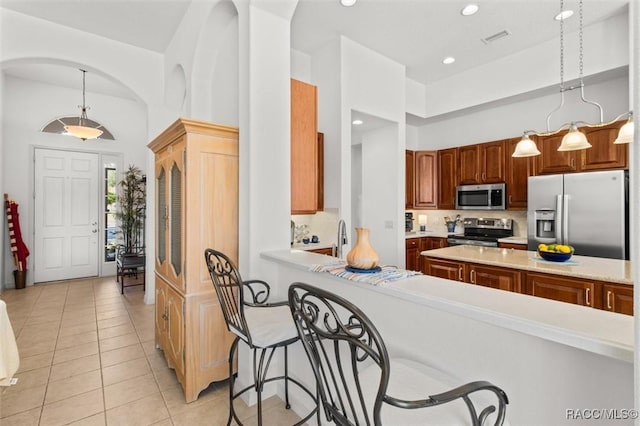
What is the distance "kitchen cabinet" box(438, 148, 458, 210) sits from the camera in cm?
549

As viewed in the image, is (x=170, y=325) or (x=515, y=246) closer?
(x=170, y=325)

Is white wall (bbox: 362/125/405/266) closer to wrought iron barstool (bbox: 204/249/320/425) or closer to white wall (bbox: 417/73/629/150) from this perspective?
white wall (bbox: 417/73/629/150)

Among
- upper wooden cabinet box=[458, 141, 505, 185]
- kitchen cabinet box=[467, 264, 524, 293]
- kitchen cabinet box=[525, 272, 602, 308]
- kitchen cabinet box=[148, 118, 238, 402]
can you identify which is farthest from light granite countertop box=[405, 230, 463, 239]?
kitchen cabinet box=[148, 118, 238, 402]

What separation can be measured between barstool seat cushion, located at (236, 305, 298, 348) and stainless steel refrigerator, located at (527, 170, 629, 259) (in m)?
3.71

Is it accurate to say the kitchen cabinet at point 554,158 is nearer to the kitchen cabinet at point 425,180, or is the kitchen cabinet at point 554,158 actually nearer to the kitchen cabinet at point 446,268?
the kitchen cabinet at point 425,180

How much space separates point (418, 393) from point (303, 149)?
246cm

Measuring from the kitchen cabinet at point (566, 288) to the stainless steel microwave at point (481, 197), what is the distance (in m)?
2.48

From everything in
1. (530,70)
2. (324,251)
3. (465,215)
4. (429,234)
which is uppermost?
(530,70)

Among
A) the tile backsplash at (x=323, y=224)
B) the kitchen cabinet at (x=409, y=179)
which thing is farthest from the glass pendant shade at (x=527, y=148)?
the kitchen cabinet at (x=409, y=179)

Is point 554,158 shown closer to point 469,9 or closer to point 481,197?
point 481,197

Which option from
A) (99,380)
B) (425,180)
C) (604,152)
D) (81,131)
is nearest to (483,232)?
(425,180)

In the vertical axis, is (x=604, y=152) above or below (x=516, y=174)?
above

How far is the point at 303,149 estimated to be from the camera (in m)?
3.11

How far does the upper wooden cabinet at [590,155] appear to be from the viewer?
370cm
